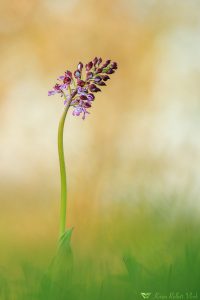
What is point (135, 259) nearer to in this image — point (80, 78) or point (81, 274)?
point (81, 274)

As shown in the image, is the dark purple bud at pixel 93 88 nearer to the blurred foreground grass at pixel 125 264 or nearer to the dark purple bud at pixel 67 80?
the dark purple bud at pixel 67 80

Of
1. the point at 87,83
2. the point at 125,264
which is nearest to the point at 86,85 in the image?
the point at 87,83

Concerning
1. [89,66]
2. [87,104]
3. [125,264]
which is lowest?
[125,264]

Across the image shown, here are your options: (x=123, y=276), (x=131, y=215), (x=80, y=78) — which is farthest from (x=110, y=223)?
(x=80, y=78)

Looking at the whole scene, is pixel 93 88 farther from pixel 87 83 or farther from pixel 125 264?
pixel 125 264

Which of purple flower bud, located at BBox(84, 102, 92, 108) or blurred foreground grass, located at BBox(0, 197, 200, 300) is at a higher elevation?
purple flower bud, located at BBox(84, 102, 92, 108)

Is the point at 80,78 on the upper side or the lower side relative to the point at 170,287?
upper

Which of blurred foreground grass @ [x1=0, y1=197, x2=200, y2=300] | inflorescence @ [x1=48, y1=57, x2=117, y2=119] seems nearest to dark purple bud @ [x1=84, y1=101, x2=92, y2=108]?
inflorescence @ [x1=48, y1=57, x2=117, y2=119]

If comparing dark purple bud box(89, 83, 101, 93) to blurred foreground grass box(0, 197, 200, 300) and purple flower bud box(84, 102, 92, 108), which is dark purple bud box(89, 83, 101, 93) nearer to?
purple flower bud box(84, 102, 92, 108)

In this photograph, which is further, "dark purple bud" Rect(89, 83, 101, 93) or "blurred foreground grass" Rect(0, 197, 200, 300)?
"dark purple bud" Rect(89, 83, 101, 93)
